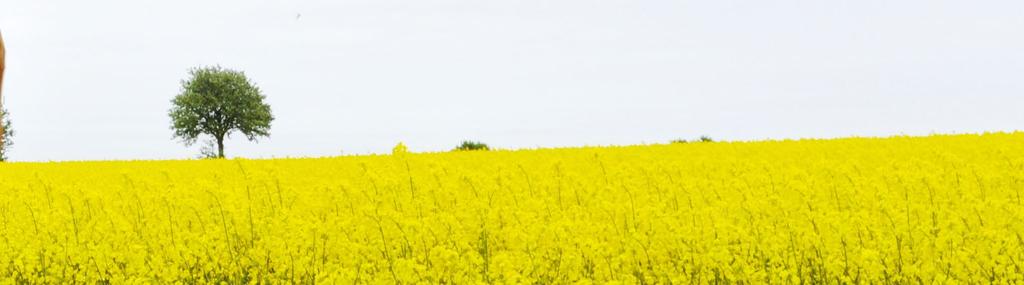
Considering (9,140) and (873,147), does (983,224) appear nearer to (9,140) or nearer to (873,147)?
(873,147)

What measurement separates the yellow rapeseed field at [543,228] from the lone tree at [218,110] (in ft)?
131

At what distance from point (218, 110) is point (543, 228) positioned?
4708 cm

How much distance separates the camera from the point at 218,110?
169 feet

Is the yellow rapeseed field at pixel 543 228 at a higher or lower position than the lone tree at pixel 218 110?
lower

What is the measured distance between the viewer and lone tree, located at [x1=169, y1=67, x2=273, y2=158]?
50.8 metres

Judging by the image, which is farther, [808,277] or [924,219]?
[924,219]

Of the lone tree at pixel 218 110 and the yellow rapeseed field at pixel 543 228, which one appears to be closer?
the yellow rapeseed field at pixel 543 228

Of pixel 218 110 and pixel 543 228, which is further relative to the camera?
pixel 218 110

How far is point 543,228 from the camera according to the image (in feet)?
23.0

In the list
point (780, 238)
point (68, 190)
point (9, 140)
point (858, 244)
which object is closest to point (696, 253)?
point (780, 238)

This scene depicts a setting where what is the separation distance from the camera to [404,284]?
606 cm

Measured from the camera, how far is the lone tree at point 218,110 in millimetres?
50812

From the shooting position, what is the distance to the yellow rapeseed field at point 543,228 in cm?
653

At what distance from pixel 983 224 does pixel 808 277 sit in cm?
177
